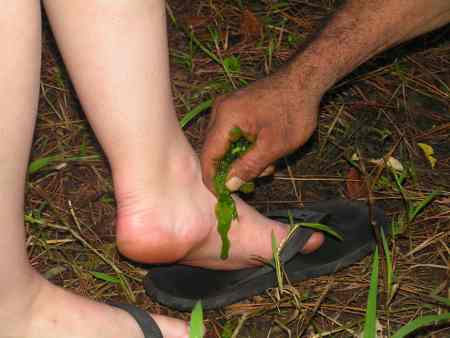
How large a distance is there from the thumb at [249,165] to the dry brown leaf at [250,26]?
85cm

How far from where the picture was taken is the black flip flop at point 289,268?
155 cm

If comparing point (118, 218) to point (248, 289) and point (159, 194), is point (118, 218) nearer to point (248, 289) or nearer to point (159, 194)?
point (159, 194)

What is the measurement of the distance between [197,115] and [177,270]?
1.75 ft

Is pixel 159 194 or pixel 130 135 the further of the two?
pixel 159 194

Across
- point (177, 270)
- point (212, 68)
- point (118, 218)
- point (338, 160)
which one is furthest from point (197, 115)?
point (118, 218)

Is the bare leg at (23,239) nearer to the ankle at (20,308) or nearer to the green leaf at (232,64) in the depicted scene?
the ankle at (20,308)

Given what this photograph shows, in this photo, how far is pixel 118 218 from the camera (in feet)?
4.49

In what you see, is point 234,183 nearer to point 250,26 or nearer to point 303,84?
point 303,84

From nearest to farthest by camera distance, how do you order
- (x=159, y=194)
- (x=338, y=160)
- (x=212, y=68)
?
1. (x=159, y=194)
2. (x=338, y=160)
3. (x=212, y=68)

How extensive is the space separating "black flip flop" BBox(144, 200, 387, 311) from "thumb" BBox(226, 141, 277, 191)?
18 centimetres

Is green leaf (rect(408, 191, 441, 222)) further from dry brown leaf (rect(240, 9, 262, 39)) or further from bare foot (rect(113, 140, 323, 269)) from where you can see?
dry brown leaf (rect(240, 9, 262, 39))

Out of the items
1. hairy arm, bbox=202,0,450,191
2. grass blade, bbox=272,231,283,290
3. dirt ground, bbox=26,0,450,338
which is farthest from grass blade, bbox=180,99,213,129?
grass blade, bbox=272,231,283,290

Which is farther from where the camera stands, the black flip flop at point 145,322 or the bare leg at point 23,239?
the black flip flop at point 145,322

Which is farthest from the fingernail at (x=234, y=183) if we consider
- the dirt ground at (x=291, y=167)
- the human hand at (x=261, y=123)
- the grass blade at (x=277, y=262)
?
the dirt ground at (x=291, y=167)
